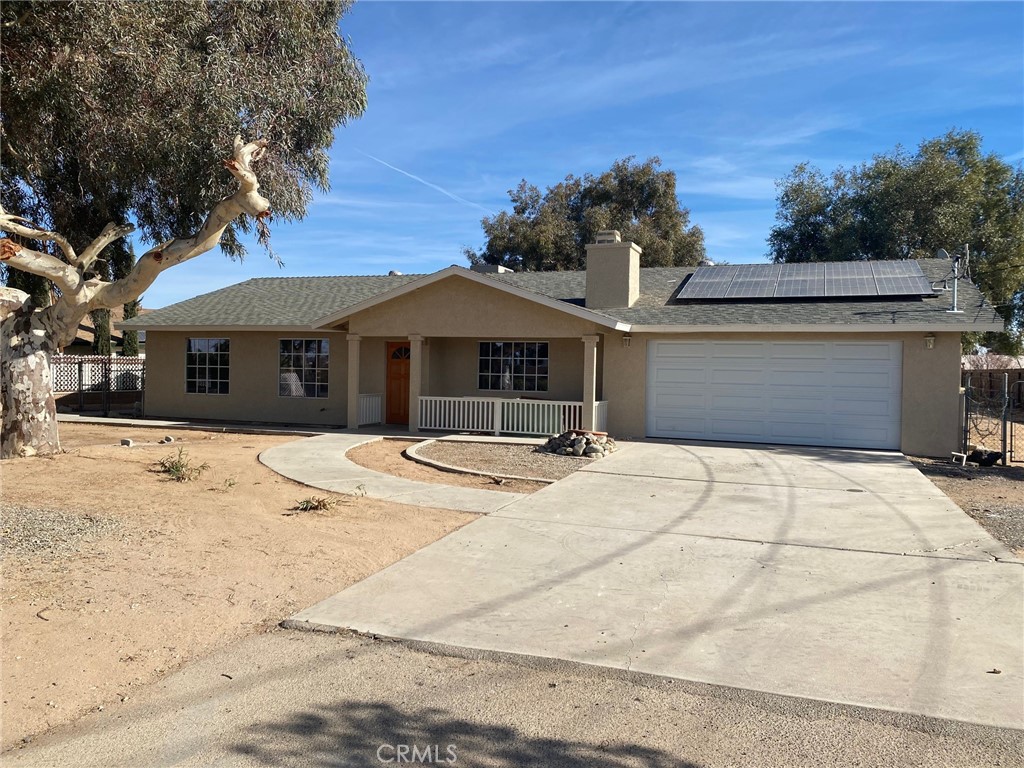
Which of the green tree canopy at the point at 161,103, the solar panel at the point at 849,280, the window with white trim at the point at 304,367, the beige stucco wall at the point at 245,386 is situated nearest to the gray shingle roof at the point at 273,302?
the beige stucco wall at the point at 245,386

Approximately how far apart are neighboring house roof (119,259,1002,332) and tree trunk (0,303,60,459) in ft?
21.0

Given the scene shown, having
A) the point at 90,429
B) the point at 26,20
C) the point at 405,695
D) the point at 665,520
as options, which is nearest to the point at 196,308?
the point at 90,429

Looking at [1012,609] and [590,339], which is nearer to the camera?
[1012,609]

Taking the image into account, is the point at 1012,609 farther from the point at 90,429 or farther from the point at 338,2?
the point at 90,429

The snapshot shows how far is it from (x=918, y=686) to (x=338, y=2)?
1350 cm

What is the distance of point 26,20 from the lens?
9422 mm

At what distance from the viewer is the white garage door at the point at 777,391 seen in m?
14.8

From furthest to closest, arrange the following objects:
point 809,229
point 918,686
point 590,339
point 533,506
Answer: point 809,229, point 590,339, point 533,506, point 918,686

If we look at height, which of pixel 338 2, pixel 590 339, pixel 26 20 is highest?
pixel 338 2

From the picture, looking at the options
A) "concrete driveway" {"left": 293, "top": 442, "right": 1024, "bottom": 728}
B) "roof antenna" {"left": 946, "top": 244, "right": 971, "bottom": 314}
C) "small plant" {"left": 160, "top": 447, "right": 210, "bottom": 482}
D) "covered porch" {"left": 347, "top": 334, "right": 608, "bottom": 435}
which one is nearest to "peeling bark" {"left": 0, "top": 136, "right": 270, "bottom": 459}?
"small plant" {"left": 160, "top": 447, "right": 210, "bottom": 482}

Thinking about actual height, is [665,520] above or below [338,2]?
below

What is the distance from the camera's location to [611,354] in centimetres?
1666

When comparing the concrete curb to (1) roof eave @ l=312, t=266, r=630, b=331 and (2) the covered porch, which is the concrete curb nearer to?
(2) the covered porch

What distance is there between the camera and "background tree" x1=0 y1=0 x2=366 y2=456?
10.1 metres
